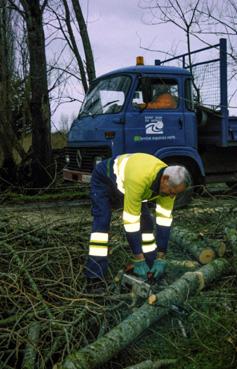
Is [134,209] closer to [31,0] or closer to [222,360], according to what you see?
[222,360]

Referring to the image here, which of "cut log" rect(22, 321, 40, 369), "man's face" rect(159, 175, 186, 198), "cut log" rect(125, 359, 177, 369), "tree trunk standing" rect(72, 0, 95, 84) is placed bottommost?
"cut log" rect(125, 359, 177, 369)

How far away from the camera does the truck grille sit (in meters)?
8.38

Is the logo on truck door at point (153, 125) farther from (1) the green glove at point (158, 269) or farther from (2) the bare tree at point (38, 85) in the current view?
(1) the green glove at point (158, 269)

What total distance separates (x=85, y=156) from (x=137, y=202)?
4.63 m

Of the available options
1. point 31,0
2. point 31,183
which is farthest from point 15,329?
point 31,0

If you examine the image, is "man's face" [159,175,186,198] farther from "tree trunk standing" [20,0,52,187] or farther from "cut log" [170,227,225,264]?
"tree trunk standing" [20,0,52,187]

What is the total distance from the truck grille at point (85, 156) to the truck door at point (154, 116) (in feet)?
1.27

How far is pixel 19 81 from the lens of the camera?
14.8 metres

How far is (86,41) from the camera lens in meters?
13.8

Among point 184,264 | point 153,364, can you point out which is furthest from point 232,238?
point 153,364

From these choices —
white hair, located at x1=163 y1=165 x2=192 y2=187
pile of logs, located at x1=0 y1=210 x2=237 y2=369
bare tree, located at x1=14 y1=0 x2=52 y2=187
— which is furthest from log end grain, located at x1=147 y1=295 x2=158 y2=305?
bare tree, located at x1=14 y1=0 x2=52 y2=187

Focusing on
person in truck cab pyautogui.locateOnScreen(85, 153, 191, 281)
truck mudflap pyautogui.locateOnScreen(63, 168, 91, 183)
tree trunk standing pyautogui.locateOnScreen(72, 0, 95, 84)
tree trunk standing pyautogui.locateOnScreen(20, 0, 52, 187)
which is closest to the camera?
person in truck cab pyautogui.locateOnScreen(85, 153, 191, 281)

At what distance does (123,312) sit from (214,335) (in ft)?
2.40

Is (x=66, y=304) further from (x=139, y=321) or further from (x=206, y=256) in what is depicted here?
(x=206, y=256)
